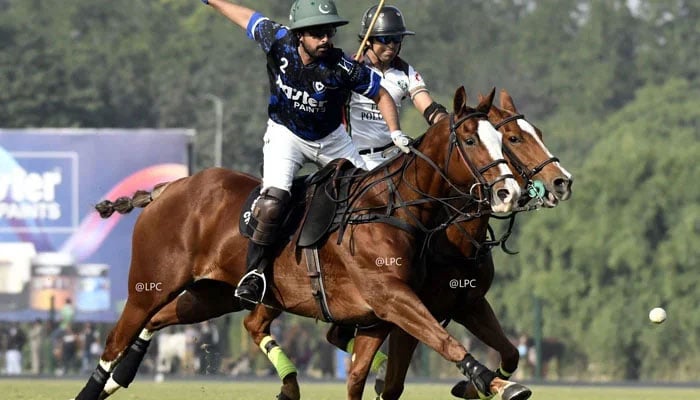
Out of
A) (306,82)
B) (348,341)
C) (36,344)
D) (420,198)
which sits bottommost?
(36,344)

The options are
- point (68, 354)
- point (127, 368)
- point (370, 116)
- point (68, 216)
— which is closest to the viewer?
point (127, 368)

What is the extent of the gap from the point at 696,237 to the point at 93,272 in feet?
56.9

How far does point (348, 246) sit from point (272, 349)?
2159mm

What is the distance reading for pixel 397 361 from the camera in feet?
39.6

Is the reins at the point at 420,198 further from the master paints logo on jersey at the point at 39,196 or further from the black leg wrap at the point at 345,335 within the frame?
the master paints logo on jersey at the point at 39,196

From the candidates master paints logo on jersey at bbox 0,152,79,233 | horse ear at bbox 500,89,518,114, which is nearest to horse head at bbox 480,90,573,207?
horse ear at bbox 500,89,518,114

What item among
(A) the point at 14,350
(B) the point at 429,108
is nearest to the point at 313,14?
(B) the point at 429,108

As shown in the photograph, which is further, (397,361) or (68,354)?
(68,354)

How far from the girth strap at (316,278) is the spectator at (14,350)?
21.6 meters

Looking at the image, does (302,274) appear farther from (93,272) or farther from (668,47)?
(668,47)

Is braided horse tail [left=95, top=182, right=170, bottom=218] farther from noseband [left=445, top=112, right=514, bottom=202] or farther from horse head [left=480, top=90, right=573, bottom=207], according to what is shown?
horse head [left=480, top=90, right=573, bottom=207]

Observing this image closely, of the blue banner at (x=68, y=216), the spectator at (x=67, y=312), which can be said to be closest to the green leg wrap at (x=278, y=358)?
the blue banner at (x=68, y=216)

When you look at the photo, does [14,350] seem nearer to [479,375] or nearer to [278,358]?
[278,358]

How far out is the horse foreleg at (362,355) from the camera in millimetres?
11383
